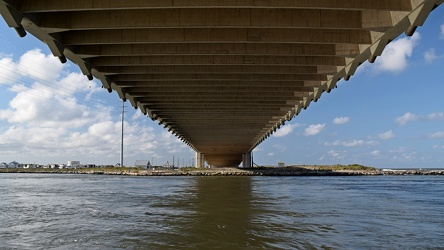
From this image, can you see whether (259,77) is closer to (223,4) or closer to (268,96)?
(268,96)

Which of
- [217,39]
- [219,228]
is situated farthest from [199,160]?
[219,228]

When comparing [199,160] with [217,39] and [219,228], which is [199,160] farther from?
[219,228]

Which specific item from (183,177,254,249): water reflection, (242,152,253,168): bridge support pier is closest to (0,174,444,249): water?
(183,177,254,249): water reflection

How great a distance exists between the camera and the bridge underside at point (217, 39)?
37.6ft

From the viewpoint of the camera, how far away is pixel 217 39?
1452cm

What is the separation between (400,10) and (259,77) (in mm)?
10462

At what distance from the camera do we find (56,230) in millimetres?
13414

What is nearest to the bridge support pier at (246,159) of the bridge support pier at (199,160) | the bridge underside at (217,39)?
the bridge support pier at (199,160)

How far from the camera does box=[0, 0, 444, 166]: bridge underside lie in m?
11.5

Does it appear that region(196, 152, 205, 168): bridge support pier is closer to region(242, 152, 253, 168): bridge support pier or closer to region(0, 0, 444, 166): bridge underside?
region(242, 152, 253, 168): bridge support pier

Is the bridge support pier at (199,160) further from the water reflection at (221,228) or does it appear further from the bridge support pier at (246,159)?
the water reflection at (221,228)

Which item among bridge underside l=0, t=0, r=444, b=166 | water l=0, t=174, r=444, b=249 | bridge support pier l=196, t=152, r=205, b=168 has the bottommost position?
water l=0, t=174, r=444, b=249

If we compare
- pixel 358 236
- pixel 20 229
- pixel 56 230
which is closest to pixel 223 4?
pixel 358 236

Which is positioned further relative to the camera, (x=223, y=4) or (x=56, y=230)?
(x=56, y=230)
